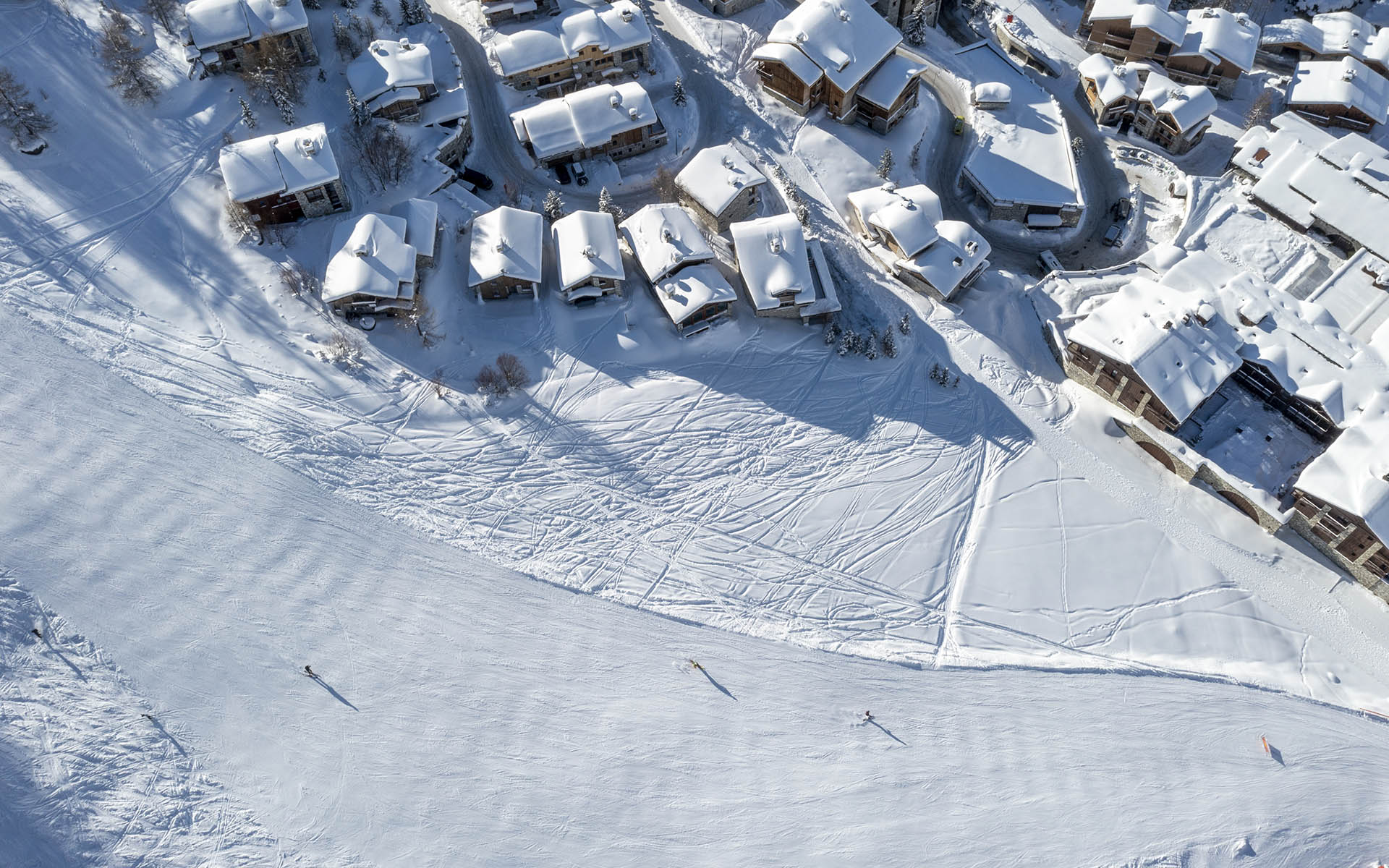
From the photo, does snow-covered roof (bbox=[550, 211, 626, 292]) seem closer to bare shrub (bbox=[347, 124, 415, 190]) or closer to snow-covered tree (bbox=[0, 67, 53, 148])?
bare shrub (bbox=[347, 124, 415, 190])

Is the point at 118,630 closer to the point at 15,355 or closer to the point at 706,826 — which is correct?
the point at 15,355

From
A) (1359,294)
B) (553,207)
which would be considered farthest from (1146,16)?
(553,207)

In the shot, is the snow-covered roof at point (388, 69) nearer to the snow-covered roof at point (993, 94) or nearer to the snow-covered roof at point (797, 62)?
the snow-covered roof at point (797, 62)

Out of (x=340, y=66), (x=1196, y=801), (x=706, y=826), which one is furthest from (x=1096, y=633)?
(x=340, y=66)

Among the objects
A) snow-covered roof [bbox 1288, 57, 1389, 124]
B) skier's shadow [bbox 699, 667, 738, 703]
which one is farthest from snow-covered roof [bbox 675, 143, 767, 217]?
snow-covered roof [bbox 1288, 57, 1389, 124]

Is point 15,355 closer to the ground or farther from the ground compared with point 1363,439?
farther from the ground

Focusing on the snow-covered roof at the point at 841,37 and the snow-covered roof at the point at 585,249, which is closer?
the snow-covered roof at the point at 585,249

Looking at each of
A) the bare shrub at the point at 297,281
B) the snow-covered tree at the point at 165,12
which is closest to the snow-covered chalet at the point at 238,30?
the snow-covered tree at the point at 165,12
